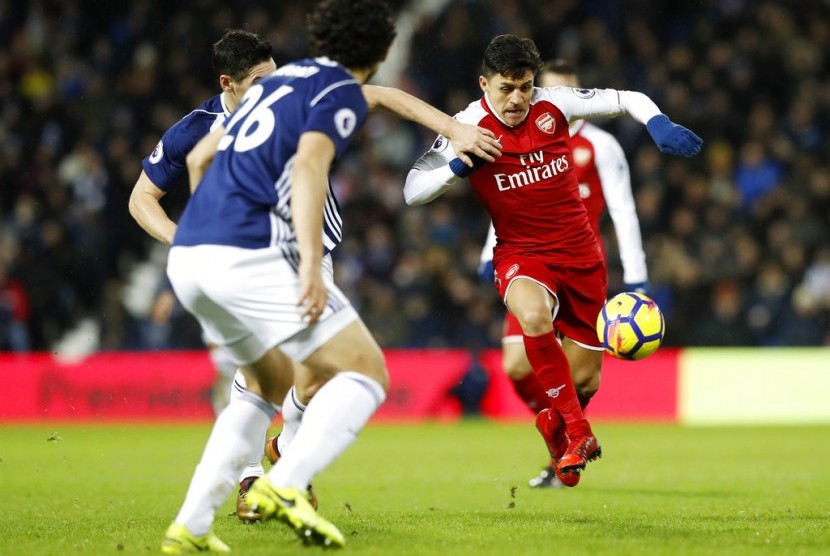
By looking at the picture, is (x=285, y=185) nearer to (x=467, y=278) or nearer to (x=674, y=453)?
(x=674, y=453)

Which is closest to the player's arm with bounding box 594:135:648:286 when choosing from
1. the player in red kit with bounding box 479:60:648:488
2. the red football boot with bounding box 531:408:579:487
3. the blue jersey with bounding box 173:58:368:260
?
the player in red kit with bounding box 479:60:648:488

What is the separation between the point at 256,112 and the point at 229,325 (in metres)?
0.86

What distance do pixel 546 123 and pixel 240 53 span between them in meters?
1.83

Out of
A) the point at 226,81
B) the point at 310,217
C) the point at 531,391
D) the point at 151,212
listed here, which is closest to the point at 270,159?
the point at 310,217

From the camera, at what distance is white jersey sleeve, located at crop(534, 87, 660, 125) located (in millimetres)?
6531

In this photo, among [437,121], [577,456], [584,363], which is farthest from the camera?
[584,363]

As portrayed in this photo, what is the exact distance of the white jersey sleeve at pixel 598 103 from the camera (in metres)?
6.53

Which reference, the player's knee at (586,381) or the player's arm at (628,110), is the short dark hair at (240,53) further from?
the player's knee at (586,381)

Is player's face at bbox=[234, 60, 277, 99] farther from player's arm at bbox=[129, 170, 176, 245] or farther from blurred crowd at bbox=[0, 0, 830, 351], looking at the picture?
blurred crowd at bbox=[0, 0, 830, 351]

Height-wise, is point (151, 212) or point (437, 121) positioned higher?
point (437, 121)

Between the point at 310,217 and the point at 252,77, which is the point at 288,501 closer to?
the point at 310,217

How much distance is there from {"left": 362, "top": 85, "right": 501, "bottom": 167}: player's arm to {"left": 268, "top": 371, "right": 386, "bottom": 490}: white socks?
157 cm

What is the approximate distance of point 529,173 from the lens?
6.93 meters

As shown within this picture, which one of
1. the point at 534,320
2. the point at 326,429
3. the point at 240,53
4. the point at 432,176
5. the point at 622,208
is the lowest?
the point at 534,320
